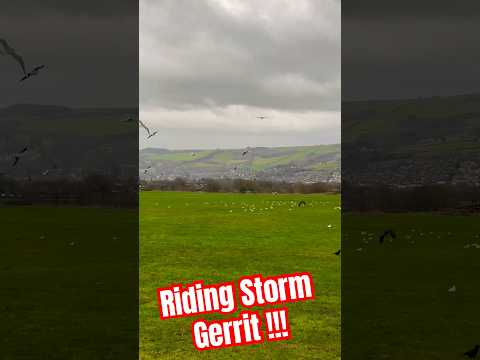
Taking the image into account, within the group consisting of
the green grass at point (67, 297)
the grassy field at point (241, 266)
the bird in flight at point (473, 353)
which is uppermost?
the bird in flight at point (473, 353)

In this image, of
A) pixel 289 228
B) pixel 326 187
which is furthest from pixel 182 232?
pixel 326 187

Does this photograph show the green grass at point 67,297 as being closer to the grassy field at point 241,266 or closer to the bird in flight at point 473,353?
the grassy field at point 241,266

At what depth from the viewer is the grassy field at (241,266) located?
11.5 meters

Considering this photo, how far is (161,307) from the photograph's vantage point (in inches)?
560

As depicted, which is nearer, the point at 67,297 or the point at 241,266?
the point at 67,297

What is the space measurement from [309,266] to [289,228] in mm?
19942
